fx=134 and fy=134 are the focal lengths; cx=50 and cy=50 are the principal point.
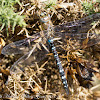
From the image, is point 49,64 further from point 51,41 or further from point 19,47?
point 19,47

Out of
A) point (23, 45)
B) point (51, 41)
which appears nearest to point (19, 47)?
point (23, 45)

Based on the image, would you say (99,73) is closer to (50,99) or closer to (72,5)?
(50,99)

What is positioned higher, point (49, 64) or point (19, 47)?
point (19, 47)

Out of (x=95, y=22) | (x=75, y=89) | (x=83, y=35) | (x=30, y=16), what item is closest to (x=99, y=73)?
(x=75, y=89)
